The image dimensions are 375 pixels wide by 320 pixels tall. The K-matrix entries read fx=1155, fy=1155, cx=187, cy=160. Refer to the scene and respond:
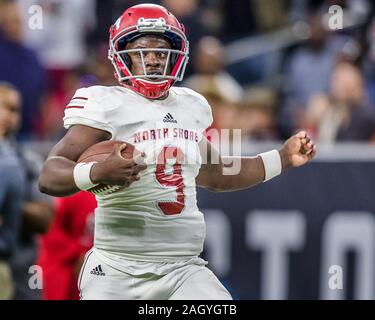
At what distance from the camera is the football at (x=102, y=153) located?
4.27m

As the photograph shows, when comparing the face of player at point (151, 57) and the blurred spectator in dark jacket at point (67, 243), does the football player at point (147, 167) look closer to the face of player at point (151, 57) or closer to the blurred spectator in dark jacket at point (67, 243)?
the face of player at point (151, 57)

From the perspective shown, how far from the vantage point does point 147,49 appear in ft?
15.2

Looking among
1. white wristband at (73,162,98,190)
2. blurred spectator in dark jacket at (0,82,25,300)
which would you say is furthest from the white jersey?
blurred spectator in dark jacket at (0,82,25,300)

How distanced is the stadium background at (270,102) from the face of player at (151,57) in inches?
118

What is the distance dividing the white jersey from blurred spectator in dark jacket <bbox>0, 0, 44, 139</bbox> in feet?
14.5

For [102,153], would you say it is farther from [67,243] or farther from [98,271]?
[67,243]

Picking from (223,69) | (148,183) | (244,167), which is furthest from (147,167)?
(223,69)

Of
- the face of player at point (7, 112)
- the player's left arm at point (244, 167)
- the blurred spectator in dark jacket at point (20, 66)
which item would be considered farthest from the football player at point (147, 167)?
the blurred spectator in dark jacket at point (20, 66)

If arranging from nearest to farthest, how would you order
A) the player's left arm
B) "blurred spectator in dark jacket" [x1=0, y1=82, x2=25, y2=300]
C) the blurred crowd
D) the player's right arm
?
the player's right arm < the player's left arm < "blurred spectator in dark jacket" [x1=0, y1=82, x2=25, y2=300] < the blurred crowd

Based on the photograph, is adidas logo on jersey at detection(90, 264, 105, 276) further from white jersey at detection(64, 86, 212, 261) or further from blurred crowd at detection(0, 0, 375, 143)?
blurred crowd at detection(0, 0, 375, 143)

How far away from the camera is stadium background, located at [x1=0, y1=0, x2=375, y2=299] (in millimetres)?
7578

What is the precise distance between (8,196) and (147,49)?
2.35 metres
